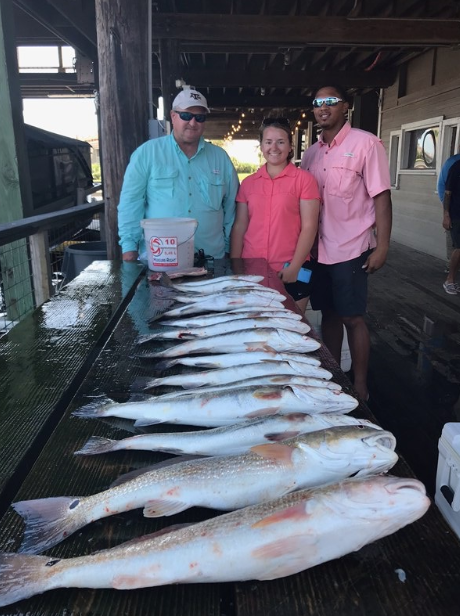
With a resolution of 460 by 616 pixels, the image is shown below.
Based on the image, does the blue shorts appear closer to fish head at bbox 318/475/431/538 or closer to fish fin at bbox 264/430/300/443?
fish fin at bbox 264/430/300/443

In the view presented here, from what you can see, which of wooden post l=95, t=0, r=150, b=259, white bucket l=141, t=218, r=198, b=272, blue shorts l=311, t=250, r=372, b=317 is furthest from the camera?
wooden post l=95, t=0, r=150, b=259

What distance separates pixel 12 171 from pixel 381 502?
469 centimetres

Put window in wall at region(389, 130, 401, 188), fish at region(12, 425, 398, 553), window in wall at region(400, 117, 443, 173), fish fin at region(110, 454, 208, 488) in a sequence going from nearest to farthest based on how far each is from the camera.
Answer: fish at region(12, 425, 398, 553) → fish fin at region(110, 454, 208, 488) → window in wall at region(400, 117, 443, 173) → window in wall at region(389, 130, 401, 188)

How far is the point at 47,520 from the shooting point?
3.91 feet

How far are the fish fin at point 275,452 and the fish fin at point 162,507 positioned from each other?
0.74 ft

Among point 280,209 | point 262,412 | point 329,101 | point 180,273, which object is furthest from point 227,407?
point 329,101

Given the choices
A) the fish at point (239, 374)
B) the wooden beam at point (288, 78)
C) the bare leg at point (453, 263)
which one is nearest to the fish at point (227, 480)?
the fish at point (239, 374)

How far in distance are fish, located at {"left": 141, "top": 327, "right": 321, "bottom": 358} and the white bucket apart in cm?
129

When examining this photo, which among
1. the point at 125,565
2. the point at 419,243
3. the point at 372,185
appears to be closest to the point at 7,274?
the point at 372,185

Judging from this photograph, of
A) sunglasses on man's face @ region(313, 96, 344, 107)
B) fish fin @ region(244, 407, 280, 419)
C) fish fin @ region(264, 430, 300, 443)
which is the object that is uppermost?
sunglasses on man's face @ region(313, 96, 344, 107)

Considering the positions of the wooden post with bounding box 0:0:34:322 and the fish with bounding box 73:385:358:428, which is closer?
the fish with bounding box 73:385:358:428

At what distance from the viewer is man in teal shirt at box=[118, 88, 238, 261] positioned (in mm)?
3859

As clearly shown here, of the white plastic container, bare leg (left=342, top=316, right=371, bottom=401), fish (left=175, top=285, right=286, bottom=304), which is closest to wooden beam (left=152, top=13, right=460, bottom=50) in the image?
bare leg (left=342, top=316, right=371, bottom=401)

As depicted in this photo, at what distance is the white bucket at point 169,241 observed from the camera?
11.0ft
